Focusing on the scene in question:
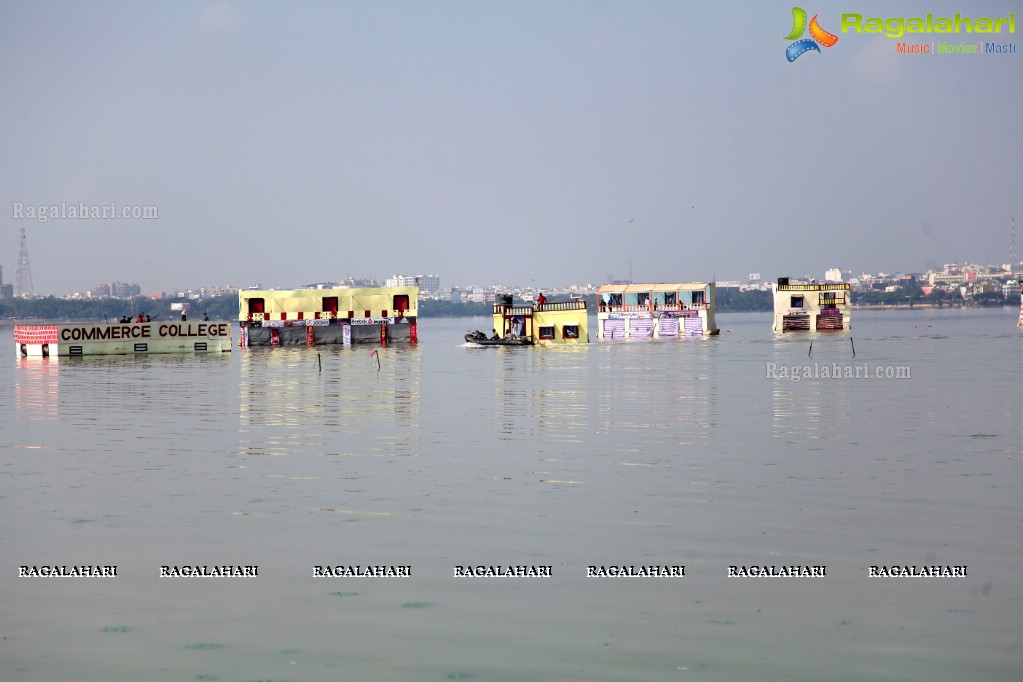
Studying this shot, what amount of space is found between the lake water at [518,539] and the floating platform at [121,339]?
5644cm

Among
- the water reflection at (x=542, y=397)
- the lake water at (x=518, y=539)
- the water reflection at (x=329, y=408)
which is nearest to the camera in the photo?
the lake water at (x=518, y=539)

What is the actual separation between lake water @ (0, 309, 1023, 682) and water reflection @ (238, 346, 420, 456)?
1.19 feet

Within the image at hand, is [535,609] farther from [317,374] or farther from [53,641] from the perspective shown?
[317,374]

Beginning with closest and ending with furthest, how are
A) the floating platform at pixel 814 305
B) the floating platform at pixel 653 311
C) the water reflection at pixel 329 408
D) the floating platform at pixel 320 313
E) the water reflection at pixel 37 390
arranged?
the water reflection at pixel 329 408
the water reflection at pixel 37 390
the floating platform at pixel 320 313
the floating platform at pixel 653 311
the floating platform at pixel 814 305

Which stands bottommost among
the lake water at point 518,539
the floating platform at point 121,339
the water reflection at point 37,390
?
the water reflection at point 37,390

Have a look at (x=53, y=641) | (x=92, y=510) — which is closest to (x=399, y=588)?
(x=53, y=641)

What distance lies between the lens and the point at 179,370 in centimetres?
7038

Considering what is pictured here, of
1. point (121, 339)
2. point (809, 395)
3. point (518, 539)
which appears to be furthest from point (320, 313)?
point (518, 539)

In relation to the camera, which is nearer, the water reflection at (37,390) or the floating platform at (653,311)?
the water reflection at (37,390)

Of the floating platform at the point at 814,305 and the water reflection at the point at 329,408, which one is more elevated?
the floating platform at the point at 814,305

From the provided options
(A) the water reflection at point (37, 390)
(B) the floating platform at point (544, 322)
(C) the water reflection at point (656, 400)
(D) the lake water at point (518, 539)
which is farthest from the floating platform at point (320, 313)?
(D) the lake water at point (518, 539)

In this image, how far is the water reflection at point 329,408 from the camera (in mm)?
30281

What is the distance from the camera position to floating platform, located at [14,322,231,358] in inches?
3639

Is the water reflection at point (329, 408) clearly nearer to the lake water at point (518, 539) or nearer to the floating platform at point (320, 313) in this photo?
the lake water at point (518, 539)
